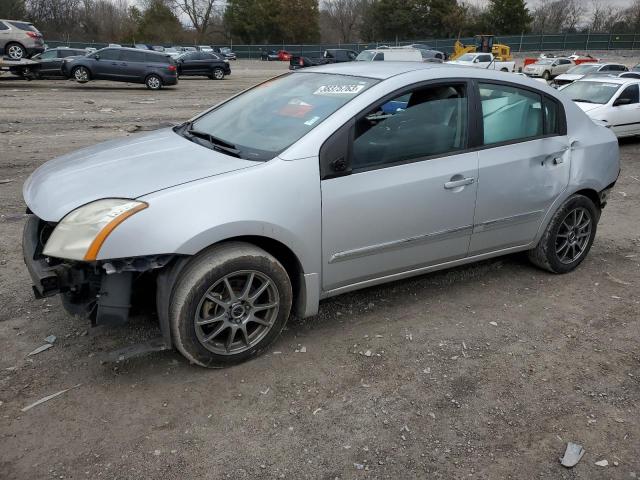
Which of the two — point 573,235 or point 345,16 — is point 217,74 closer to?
point 573,235

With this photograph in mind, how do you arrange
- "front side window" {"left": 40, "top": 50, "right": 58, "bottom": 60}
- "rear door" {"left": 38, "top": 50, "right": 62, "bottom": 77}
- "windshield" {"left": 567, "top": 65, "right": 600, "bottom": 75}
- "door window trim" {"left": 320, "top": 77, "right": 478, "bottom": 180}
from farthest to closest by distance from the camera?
1. "windshield" {"left": 567, "top": 65, "right": 600, "bottom": 75}
2. "front side window" {"left": 40, "top": 50, "right": 58, "bottom": 60}
3. "rear door" {"left": 38, "top": 50, "right": 62, "bottom": 77}
4. "door window trim" {"left": 320, "top": 77, "right": 478, "bottom": 180}

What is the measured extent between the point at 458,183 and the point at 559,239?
4.64 ft

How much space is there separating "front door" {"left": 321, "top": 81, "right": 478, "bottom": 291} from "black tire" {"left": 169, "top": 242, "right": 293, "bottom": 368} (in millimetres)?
387

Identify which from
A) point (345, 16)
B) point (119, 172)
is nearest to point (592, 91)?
point (119, 172)

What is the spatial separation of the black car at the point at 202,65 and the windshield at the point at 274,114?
88.6 feet

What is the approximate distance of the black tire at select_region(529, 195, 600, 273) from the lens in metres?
4.36

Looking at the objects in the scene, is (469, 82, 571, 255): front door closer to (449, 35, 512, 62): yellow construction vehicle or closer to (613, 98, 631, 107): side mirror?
(613, 98, 631, 107): side mirror

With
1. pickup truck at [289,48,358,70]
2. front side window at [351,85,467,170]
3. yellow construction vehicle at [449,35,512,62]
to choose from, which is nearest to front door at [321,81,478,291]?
front side window at [351,85,467,170]

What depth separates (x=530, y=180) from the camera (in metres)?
4.03

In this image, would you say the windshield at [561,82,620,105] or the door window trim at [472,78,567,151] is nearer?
the door window trim at [472,78,567,151]

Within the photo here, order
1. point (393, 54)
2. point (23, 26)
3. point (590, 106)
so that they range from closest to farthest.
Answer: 1. point (590, 106)
2. point (23, 26)
3. point (393, 54)

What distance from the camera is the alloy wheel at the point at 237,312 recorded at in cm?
301

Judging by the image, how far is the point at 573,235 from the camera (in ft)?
14.9

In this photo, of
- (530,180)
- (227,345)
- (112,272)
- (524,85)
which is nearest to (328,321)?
(227,345)
